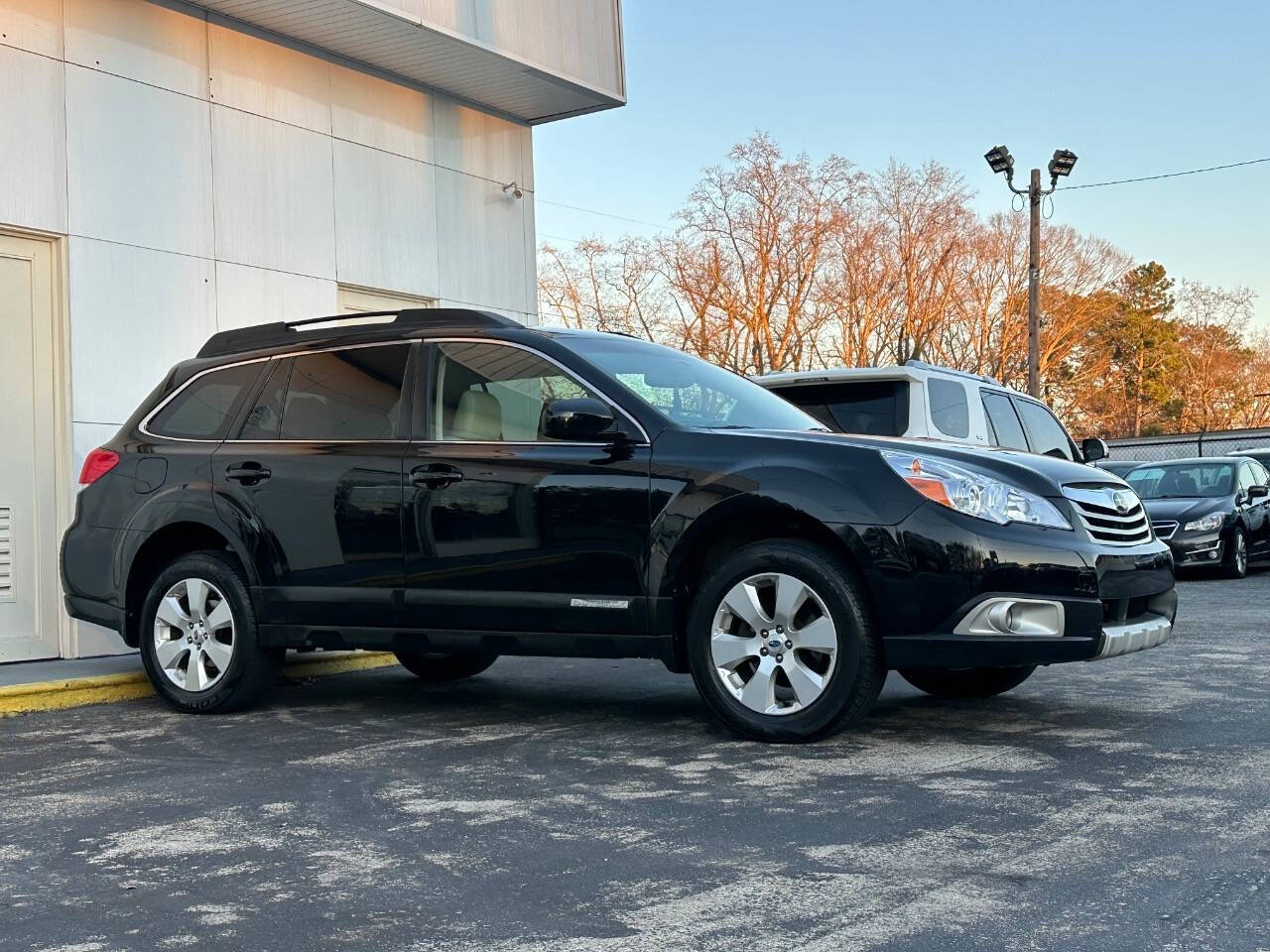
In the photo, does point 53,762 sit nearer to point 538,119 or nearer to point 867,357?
point 538,119

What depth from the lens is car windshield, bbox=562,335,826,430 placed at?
6855mm

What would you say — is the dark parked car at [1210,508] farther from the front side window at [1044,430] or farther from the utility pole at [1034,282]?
the utility pole at [1034,282]

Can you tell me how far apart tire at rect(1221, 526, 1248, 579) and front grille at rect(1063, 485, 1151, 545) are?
11754 millimetres

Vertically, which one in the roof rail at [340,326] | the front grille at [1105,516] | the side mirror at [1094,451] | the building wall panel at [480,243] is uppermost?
the building wall panel at [480,243]

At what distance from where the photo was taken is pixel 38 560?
995 cm

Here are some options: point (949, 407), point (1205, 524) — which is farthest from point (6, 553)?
point (1205, 524)

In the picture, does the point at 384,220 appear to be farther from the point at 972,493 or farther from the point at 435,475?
the point at 972,493

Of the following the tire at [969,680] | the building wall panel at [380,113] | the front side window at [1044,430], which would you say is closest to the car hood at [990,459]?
the tire at [969,680]

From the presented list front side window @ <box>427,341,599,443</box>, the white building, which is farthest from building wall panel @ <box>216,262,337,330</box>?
front side window @ <box>427,341,599,443</box>

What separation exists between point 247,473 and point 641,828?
3.58m

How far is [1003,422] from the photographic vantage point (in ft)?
36.1

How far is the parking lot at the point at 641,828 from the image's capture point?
148 inches

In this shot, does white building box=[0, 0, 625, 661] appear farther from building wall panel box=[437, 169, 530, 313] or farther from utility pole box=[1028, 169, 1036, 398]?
utility pole box=[1028, 169, 1036, 398]

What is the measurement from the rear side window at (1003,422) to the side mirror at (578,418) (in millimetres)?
4840
